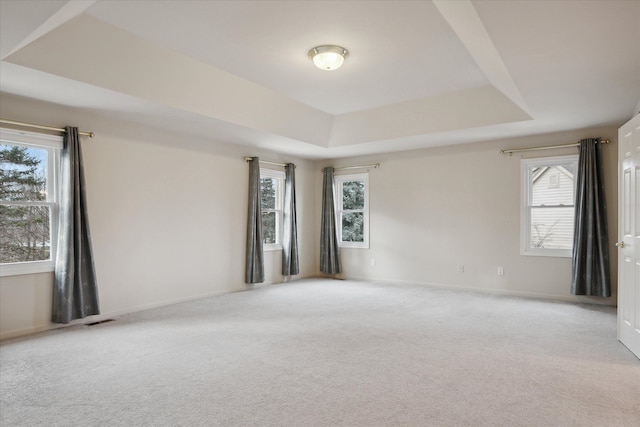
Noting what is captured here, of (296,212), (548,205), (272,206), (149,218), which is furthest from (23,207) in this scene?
(548,205)

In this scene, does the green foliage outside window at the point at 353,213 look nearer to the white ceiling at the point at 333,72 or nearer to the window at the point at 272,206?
the window at the point at 272,206

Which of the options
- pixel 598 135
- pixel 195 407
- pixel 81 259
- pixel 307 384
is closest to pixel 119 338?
pixel 81 259

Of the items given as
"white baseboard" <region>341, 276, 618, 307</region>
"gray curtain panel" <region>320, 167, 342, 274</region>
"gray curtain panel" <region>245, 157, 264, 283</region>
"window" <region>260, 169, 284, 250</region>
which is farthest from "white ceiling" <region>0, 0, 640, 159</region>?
"white baseboard" <region>341, 276, 618, 307</region>

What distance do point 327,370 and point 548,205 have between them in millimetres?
4384

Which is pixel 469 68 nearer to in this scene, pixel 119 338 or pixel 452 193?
pixel 452 193

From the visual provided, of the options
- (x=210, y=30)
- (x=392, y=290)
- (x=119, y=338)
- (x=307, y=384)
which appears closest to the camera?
(x=307, y=384)

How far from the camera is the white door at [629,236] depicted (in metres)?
3.31

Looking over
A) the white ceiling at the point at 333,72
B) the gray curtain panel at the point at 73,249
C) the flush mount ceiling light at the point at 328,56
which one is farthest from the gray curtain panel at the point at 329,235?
the gray curtain panel at the point at 73,249

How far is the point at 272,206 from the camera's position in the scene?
707 cm

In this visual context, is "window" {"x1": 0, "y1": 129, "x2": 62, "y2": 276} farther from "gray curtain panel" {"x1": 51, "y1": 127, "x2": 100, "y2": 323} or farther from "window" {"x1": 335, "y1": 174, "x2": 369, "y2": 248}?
"window" {"x1": 335, "y1": 174, "x2": 369, "y2": 248}

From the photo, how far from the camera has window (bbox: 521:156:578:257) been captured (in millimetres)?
5551

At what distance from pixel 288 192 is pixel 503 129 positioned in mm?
3532

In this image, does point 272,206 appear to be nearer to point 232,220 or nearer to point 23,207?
point 232,220

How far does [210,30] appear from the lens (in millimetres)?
3305
